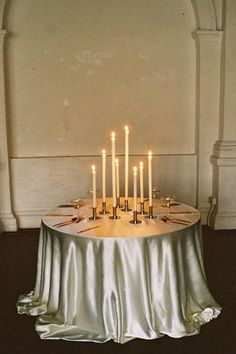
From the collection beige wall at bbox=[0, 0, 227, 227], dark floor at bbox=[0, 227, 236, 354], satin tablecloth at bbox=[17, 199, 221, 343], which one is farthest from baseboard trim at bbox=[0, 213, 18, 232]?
satin tablecloth at bbox=[17, 199, 221, 343]

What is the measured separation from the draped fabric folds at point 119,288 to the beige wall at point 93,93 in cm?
288

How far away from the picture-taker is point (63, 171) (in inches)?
217

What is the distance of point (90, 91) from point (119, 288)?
3390mm

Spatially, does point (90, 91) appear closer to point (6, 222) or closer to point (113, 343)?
point (6, 222)

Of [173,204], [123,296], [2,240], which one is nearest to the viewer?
[123,296]

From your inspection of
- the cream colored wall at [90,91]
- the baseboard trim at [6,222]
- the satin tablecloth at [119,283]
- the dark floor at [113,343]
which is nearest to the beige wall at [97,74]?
the cream colored wall at [90,91]

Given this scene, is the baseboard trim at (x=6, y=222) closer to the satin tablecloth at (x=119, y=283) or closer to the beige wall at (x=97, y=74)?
the beige wall at (x=97, y=74)

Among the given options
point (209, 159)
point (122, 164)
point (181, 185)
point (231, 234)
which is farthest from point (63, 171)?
point (231, 234)

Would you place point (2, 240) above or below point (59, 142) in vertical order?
below

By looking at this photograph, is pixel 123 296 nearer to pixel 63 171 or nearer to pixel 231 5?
pixel 63 171

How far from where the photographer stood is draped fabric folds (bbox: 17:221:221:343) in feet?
8.43

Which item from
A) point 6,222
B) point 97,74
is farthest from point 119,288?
point 97,74

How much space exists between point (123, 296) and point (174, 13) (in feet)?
13.3

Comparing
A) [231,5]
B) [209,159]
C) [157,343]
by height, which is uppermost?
[231,5]
